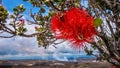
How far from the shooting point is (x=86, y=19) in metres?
4.05

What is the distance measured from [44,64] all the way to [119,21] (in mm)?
5741

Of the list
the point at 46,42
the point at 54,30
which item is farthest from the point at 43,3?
the point at 54,30

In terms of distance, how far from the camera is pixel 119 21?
19.1 ft

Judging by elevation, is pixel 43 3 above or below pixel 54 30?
above

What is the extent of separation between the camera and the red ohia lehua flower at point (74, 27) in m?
3.99

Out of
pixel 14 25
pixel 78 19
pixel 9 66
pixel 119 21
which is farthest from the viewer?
pixel 9 66

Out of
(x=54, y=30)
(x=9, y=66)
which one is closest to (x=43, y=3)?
(x=54, y=30)

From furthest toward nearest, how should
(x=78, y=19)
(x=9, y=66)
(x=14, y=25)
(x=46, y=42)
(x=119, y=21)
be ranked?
1. (x=9, y=66)
2. (x=46, y=42)
3. (x=14, y=25)
4. (x=119, y=21)
5. (x=78, y=19)

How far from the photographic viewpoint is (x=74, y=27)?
13.1ft

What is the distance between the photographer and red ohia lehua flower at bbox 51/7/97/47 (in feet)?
13.1

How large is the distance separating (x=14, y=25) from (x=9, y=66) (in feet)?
14.0

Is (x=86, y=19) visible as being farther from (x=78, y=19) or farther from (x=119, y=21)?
(x=119, y=21)

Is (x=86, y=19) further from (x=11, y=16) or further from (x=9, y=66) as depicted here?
(x=9, y=66)

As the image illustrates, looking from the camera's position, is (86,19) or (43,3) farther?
(43,3)
